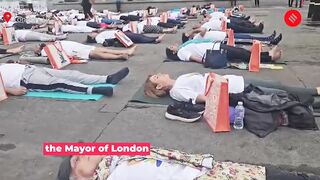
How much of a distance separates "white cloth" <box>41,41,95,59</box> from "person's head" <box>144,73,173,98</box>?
9.06ft

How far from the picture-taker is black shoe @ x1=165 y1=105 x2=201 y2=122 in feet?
12.8

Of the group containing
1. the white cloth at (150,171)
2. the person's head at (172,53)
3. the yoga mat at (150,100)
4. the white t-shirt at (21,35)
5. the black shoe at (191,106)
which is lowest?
the yoga mat at (150,100)

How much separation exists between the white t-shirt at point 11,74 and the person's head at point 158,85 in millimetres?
1763

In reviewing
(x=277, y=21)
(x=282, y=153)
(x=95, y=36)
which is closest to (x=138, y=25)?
(x=95, y=36)

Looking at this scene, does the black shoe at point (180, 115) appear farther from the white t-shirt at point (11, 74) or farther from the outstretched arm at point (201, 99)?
the white t-shirt at point (11, 74)

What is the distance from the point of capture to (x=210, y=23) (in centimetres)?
985

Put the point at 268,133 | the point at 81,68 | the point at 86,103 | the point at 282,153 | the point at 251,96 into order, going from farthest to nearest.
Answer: the point at 81,68
the point at 86,103
the point at 251,96
the point at 268,133
the point at 282,153

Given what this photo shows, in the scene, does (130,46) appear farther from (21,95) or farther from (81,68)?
(21,95)

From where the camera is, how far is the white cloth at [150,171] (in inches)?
88.4

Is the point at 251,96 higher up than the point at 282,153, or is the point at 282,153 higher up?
the point at 251,96

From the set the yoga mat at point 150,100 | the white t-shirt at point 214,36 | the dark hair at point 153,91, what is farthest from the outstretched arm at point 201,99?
the white t-shirt at point 214,36

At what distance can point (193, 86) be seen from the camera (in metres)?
4.36

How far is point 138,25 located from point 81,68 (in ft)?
15.7
